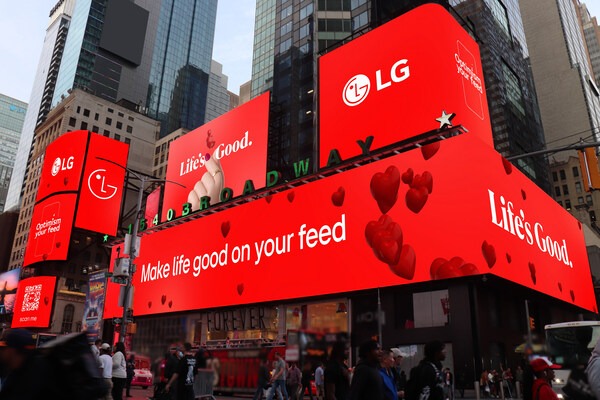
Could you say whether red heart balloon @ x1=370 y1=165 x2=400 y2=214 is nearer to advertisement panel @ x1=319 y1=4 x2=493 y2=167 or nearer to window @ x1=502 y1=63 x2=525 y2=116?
advertisement panel @ x1=319 y1=4 x2=493 y2=167

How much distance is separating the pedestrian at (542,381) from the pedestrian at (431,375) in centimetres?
137

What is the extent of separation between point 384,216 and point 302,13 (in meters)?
60.4

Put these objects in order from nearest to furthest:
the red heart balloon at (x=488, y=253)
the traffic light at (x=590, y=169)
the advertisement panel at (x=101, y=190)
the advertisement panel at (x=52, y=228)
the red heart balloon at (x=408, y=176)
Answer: the traffic light at (x=590, y=169)
the red heart balloon at (x=488, y=253)
the red heart balloon at (x=408, y=176)
the advertisement panel at (x=52, y=228)
the advertisement panel at (x=101, y=190)

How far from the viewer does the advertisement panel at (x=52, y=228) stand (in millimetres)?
49562

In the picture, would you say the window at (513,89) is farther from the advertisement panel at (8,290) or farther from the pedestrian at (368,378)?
the pedestrian at (368,378)

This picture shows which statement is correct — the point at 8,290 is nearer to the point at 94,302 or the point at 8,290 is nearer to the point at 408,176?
the point at 94,302

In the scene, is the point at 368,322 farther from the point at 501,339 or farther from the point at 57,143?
the point at 57,143

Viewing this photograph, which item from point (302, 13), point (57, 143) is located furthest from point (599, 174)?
point (302, 13)

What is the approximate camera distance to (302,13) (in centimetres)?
7806

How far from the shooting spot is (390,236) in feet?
82.3

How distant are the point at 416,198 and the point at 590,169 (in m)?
10.6

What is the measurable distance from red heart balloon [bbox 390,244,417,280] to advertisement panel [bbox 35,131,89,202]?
37.4 meters

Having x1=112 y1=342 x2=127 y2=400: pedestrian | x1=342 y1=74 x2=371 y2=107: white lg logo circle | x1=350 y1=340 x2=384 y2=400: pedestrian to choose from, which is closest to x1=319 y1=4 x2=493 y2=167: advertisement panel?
x1=342 y1=74 x2=371 y2=107: white lg logo circle

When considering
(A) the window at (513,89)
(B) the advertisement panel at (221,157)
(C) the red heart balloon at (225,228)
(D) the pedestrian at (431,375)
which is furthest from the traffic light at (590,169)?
(A) the window at (513,89)
